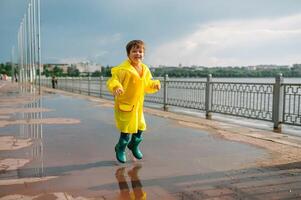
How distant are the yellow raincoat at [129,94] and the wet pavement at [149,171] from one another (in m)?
0.60

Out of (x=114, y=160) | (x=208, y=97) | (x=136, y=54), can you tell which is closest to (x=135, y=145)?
(x=114, y=160)

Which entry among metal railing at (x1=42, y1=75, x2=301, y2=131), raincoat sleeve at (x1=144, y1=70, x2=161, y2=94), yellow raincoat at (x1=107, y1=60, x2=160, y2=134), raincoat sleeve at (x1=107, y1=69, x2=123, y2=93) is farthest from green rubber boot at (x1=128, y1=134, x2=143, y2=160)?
metal railing at (x1=42, y1=75, x2=301, y2=131)

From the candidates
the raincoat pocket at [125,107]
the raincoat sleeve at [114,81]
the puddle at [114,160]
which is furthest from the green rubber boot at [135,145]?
the raincoat sleeve at [114,81]

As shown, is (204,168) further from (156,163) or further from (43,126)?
(43,126)

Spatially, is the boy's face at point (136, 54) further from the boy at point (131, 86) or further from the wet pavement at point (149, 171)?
the wet pavement at point (149, 171)

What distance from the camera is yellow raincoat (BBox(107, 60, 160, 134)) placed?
4508mm

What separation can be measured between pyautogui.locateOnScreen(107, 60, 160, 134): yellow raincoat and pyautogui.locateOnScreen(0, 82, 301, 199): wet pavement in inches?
23.5

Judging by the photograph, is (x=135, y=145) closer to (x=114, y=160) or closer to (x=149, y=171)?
(x=114, y=160)

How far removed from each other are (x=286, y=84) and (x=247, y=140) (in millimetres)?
2088

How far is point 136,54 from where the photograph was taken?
4.57m

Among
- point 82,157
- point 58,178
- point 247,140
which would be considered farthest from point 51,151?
point 247,140

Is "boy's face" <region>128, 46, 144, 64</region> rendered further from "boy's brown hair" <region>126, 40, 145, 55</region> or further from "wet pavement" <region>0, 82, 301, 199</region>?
"wet pavement" <region>0, 82, 301, 199</region>

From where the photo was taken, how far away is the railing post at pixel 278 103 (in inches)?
317

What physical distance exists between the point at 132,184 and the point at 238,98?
20.8 feet
